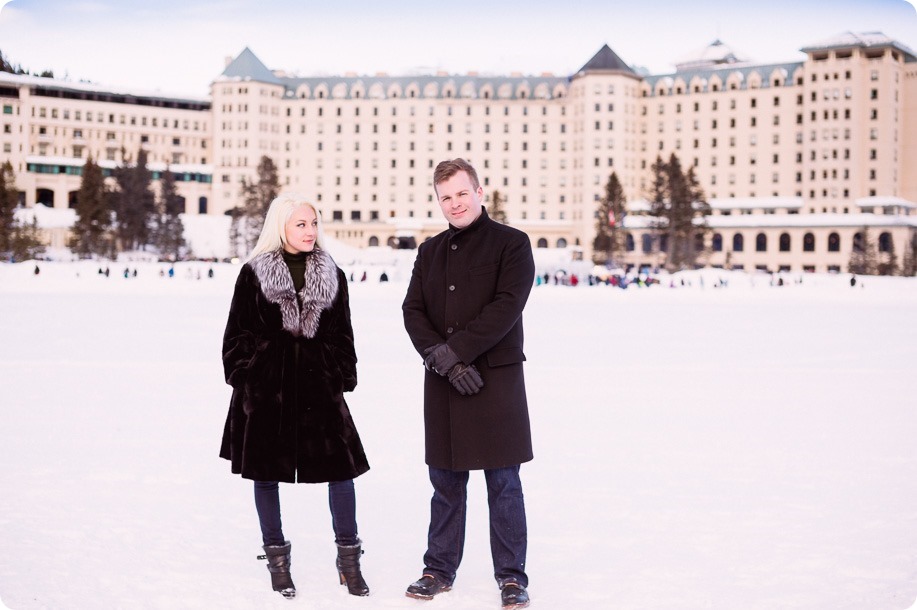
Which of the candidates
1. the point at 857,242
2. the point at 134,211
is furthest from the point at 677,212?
the point at 134,211

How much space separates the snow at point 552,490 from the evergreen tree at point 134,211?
75.5 meters

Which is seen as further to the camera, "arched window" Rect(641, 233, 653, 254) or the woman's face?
"arched window" Rect(641, 233, 653, 254)

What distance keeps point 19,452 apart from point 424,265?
4.65 meters

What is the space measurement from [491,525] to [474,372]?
84cm

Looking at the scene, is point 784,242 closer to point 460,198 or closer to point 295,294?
point 460,198

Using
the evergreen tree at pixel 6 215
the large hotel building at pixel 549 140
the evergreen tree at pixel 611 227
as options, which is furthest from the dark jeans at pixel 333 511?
the large hotel building at pixel 549 140

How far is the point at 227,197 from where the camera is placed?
375 feet

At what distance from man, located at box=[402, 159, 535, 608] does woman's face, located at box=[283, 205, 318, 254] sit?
2.03 feet

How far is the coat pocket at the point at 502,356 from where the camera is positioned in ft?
15.9

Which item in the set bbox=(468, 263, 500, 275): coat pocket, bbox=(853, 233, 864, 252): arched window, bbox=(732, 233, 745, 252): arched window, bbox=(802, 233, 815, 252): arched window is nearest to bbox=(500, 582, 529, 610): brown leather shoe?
bbox=(468, 263, 500, 275): coat pocket

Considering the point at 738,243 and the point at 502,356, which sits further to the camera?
the point at 738,243

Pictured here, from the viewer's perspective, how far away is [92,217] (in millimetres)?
84312

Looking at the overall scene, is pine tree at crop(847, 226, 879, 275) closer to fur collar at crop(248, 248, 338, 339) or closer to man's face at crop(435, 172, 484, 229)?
man's face at crop(435, 172, 484, 229)

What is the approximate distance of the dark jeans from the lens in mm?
4965
